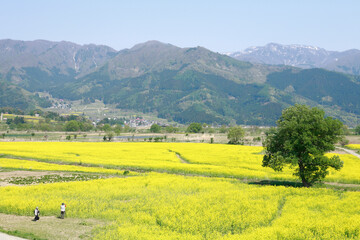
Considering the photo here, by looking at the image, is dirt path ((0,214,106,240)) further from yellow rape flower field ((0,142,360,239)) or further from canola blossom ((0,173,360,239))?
canola blossom ((0,173,360,239))

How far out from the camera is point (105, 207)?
33.4 m

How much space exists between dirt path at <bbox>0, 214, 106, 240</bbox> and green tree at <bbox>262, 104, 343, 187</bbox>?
27.3 meters

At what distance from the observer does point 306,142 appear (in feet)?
141

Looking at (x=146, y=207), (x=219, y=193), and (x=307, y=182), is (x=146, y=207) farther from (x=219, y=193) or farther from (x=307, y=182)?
(x=307, y=182)

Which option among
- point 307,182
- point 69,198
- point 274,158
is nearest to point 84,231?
point 69,198

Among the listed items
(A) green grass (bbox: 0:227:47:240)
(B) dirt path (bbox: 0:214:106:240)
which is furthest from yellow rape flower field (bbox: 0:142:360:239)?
(A) green grass (bbox: 0:227:47:240)

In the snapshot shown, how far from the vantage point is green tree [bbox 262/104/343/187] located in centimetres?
4288

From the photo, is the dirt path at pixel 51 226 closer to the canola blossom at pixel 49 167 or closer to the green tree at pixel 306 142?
the canola blossom at pixel 49 167

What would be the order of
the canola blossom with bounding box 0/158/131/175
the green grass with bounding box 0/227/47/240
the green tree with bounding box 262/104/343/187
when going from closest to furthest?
the green grass with bounding box 0/227/47/240
the green tree with bounding box 262/104/343/187
the canola blossom with bounding box 0/158/131/175

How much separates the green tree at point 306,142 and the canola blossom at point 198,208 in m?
4.20

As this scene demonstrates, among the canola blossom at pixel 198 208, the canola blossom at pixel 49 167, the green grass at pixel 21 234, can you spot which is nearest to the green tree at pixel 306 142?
the canola blossom at pixel 198 208

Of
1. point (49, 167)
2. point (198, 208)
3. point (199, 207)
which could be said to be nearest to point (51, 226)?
point (198, 208)

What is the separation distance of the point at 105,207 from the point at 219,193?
1396 centimetres

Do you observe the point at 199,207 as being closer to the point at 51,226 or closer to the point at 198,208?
the point at 198,208
